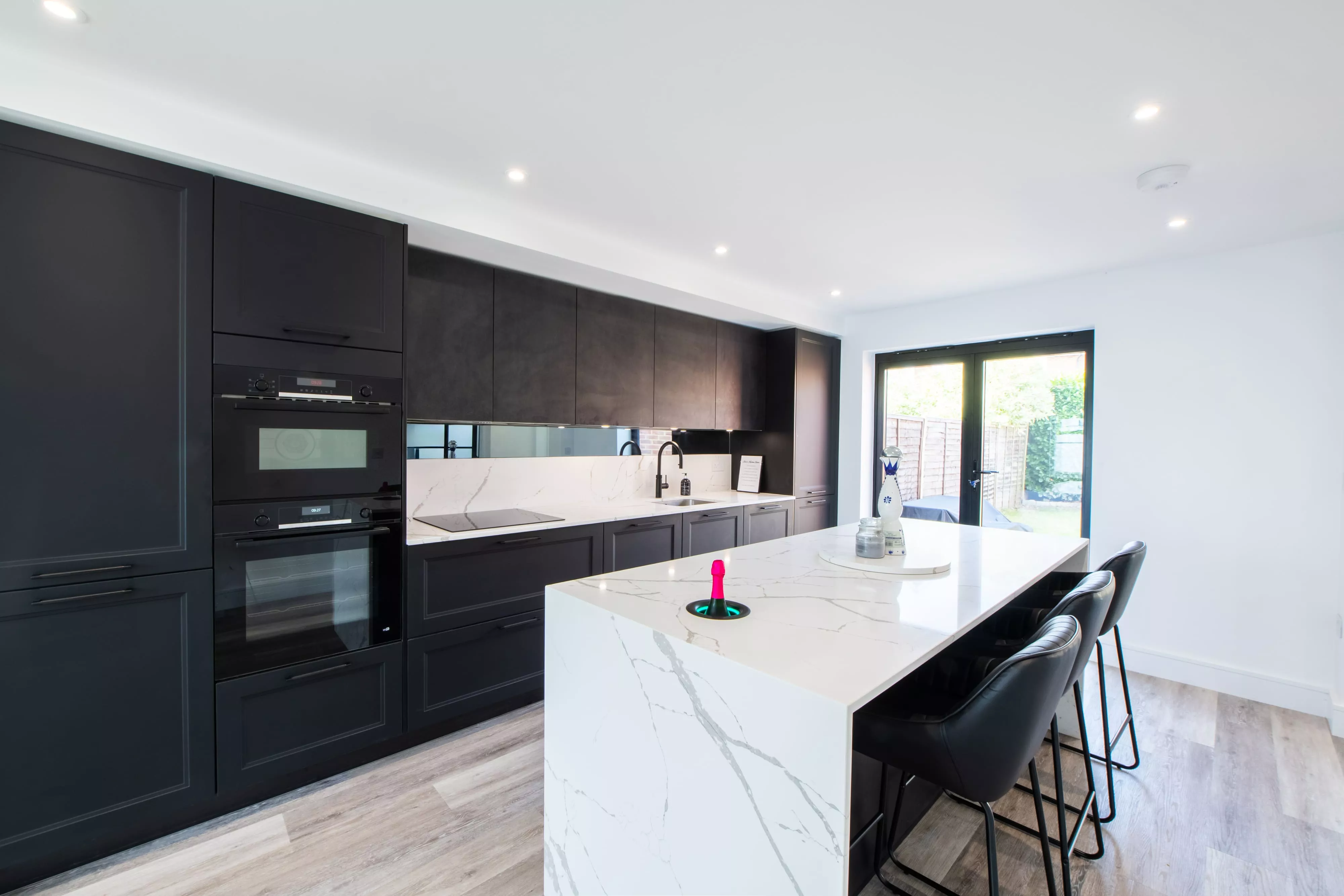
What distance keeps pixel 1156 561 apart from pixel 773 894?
11.8ft

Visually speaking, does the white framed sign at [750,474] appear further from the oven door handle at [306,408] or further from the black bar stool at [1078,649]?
the oven door handle at [306,408]

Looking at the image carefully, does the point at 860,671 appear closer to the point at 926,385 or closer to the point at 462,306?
the point at 462,306

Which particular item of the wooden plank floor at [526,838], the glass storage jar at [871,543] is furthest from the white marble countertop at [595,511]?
the glass storage jar at [871,543]

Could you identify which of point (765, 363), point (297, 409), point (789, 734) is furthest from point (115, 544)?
point (765, 363)

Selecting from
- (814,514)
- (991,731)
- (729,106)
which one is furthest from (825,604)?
(814,514)

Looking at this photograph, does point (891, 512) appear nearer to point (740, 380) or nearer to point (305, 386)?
point (305, 386)

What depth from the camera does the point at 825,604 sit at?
1569 millimetres

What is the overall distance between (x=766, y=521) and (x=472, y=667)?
2418 millimetres

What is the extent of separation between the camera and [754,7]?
1.46 meters

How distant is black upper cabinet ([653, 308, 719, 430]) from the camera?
3889mm

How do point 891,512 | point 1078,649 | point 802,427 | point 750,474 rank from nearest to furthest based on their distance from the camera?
point 1078,649
point 891,512
point 802,427
point 750,474

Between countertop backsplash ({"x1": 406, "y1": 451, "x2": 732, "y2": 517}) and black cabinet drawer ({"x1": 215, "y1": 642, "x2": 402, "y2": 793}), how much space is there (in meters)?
0.77

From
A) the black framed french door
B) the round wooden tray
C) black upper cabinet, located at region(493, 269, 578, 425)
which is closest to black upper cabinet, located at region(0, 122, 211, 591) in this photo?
black upper cabinet, located at region(493, 269, 578, 425)

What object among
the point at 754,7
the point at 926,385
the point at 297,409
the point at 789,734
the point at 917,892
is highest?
the point at 754,7
